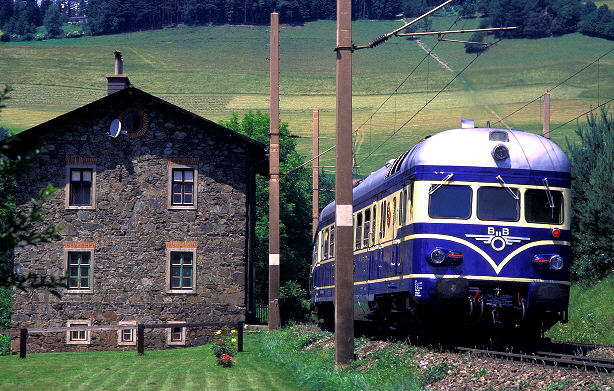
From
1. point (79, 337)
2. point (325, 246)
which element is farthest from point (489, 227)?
point (79, 337)

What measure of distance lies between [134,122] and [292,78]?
80536mm

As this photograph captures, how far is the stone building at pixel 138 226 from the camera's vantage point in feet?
92.0

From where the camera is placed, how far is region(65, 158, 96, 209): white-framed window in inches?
1118

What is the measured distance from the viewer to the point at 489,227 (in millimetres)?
13961

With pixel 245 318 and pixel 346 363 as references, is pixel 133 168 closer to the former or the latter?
pixel 245 318

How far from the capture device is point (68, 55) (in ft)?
379

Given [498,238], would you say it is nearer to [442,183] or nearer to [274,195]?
[442,183]

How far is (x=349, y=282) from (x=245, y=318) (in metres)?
14.8

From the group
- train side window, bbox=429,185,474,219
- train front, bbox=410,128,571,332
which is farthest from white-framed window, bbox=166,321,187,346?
train side window, bbox=429,185,474,219

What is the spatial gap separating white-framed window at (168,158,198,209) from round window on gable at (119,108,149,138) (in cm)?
150

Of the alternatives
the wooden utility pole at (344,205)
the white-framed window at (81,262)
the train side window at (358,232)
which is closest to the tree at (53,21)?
the white-framed window at (81,262)

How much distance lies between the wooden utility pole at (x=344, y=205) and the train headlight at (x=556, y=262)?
312 cm

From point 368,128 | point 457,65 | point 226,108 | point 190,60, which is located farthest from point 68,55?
point 457,65

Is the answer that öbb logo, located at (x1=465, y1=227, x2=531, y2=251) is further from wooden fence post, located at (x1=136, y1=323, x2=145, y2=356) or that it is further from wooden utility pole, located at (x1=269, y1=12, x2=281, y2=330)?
wooden utility pole, located at (x1=269, y1=12, x2=281, y2=330)
